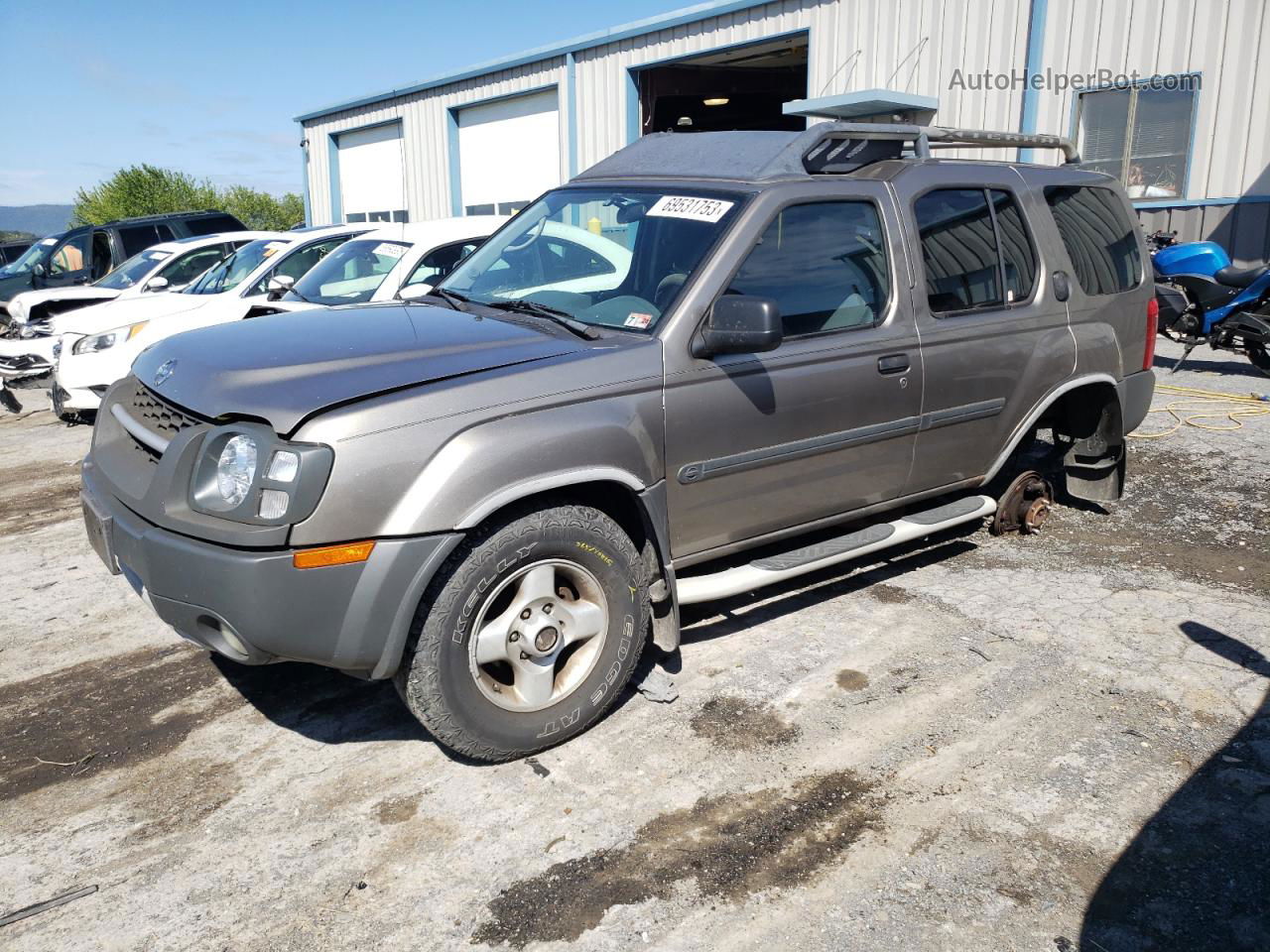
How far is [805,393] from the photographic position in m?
3.92

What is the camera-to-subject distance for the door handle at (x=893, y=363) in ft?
13.7

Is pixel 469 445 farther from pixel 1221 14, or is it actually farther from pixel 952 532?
pixel 1221 14

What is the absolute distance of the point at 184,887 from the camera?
2793 millimetres

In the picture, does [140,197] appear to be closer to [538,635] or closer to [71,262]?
[71,262]

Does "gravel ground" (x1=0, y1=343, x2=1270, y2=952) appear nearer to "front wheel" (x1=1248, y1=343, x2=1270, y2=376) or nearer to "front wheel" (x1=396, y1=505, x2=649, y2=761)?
"front wheel" (x1=396, y1=505, x2=649, y2=761)

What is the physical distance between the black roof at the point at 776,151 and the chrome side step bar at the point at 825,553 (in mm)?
1517

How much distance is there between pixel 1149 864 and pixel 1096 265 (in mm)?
3316

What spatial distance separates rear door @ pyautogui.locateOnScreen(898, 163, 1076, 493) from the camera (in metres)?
4.39

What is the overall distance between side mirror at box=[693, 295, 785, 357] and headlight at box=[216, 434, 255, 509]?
1.53 meters

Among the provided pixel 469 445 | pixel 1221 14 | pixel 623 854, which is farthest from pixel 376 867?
pixel 1221 14

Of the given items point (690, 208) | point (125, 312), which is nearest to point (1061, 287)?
point (690, 208)

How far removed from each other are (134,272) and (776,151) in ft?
33.5

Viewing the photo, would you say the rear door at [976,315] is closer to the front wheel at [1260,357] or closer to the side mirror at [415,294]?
the side mirror at [415,294]

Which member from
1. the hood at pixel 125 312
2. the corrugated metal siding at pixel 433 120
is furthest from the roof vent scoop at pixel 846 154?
the corrugated metal siding at pixel 433 120
